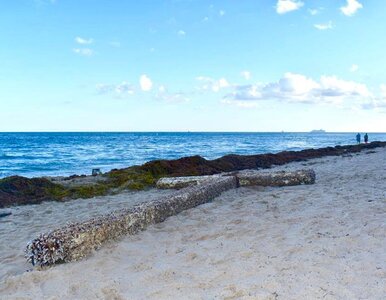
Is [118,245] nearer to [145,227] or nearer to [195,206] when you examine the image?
[145,227]

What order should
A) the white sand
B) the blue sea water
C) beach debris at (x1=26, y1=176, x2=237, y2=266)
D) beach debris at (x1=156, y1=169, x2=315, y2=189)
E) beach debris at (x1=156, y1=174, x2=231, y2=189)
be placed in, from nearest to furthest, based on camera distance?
the white sand
beach debris at (x1=26, y1=176, x2=237, y2=266)
beach debris at (x1=156, y1=169, x2=315, y2=189)
beach debris at (x1=156, y1=174, x2=231, y2=189)
the blue sea water

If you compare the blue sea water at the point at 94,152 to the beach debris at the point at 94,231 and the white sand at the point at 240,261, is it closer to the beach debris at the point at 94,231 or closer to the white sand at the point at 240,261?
the beach debris at the point at 94,231

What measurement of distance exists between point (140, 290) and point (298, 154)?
17.7m

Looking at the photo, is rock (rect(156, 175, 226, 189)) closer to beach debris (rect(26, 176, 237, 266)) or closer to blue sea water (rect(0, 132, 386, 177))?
beach debris (rect(26, 176, 237, 266))

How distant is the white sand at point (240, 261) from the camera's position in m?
3.34

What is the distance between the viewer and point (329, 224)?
513 cm

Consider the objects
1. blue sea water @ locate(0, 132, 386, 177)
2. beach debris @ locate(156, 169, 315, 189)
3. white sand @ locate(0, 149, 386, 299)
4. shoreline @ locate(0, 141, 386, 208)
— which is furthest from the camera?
blue sea water @ locate(0, 132, 386, 177)

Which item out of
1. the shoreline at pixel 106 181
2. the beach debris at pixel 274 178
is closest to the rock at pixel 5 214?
the shoreline at pixel 106 181

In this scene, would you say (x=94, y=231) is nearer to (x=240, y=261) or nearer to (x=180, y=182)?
(x=240, y=261)

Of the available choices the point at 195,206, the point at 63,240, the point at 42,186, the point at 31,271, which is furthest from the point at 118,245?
the point at 42,186

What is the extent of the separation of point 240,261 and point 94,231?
6.04ft

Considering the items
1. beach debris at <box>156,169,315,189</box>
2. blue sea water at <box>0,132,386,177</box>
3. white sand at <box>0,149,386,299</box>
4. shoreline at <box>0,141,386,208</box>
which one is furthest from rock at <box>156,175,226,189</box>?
blue sea water at <box>0,132,386,177</box>

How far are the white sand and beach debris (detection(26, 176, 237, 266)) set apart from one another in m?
0.16

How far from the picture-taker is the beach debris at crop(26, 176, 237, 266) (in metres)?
4.30
